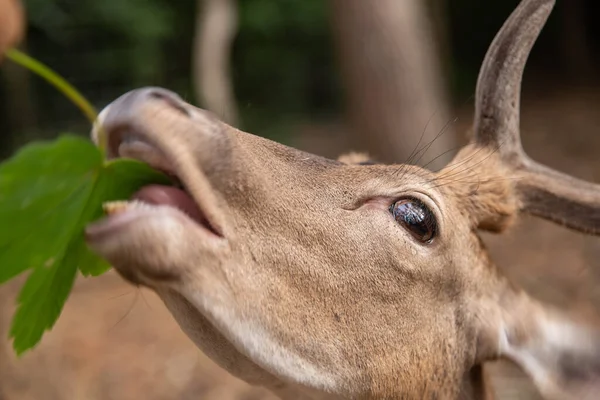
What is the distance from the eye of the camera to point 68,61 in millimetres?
11344

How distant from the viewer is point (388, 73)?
5883mm

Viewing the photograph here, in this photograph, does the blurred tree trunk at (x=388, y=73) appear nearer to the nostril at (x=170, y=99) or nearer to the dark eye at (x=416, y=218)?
the dark eye at (x=416, y=218)

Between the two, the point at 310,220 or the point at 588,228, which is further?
the point at 588,228

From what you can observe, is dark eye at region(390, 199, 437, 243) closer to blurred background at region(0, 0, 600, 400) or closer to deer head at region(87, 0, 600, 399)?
deer head at region(87, 0, 600, 399)

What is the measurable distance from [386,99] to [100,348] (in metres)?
2.96

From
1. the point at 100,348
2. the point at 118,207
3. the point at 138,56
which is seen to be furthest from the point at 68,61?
the point at 118,207

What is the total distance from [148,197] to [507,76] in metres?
1.57

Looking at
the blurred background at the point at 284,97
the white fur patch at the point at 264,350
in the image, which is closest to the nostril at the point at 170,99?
the white fur patch at the point at 264,350

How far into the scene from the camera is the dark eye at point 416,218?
86.7 inches

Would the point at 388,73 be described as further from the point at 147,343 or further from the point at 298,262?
the point at 298,262

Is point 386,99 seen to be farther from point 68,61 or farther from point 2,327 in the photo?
point 68,61

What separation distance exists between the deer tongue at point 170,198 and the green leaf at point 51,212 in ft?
0.10

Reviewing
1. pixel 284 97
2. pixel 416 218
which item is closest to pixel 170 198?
pixel 416 218

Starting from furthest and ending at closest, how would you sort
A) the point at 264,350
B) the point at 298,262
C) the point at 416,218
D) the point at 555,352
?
the point at 555,352, the point at 416,218, the point at 298,262, the point at 264,350
